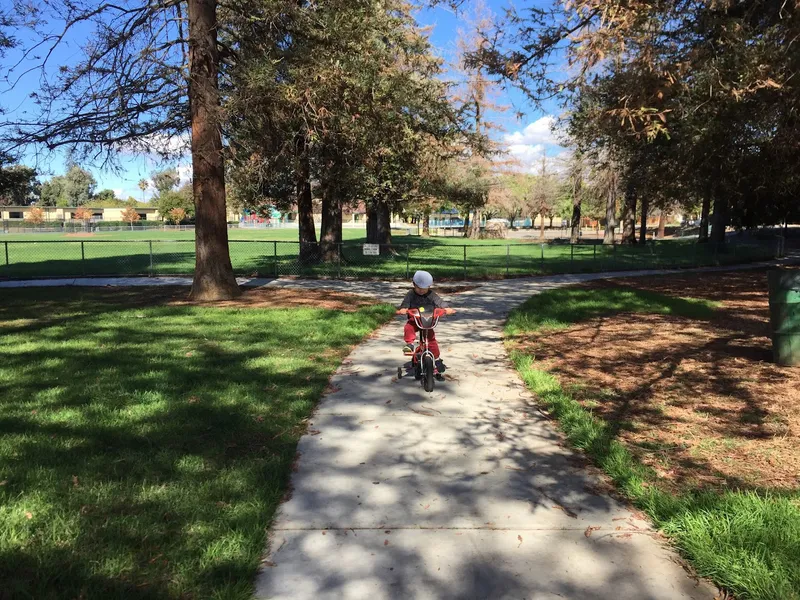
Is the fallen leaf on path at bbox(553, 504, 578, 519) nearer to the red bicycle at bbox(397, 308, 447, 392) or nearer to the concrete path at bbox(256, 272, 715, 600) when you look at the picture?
the concrete path at bbox(256, 272, 715, 600)

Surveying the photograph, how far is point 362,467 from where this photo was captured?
4.26 meters

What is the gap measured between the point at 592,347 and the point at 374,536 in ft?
18.8

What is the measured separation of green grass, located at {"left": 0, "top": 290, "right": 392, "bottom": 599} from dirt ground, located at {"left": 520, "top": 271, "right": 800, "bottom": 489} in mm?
Result: 2827

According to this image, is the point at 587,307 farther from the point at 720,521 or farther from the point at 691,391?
the point at 720,521

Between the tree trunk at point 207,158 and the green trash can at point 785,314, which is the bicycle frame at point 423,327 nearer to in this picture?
the green trash can at point 785,314

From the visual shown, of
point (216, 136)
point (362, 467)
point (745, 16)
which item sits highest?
point (745, 16)

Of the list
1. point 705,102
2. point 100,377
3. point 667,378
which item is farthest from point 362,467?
point 705,102

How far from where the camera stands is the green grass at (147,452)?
9.46ft

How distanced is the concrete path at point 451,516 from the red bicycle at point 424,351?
349mm

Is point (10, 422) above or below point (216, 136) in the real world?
below

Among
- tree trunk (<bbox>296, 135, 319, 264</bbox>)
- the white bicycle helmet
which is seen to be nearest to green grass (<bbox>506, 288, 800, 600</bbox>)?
the white bicycle helmet

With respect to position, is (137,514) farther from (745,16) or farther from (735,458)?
(745,16)

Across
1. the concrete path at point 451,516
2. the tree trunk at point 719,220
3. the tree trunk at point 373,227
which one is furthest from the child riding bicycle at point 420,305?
the tree trunk at point 373,227

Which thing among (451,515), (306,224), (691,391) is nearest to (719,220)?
(306,224)
